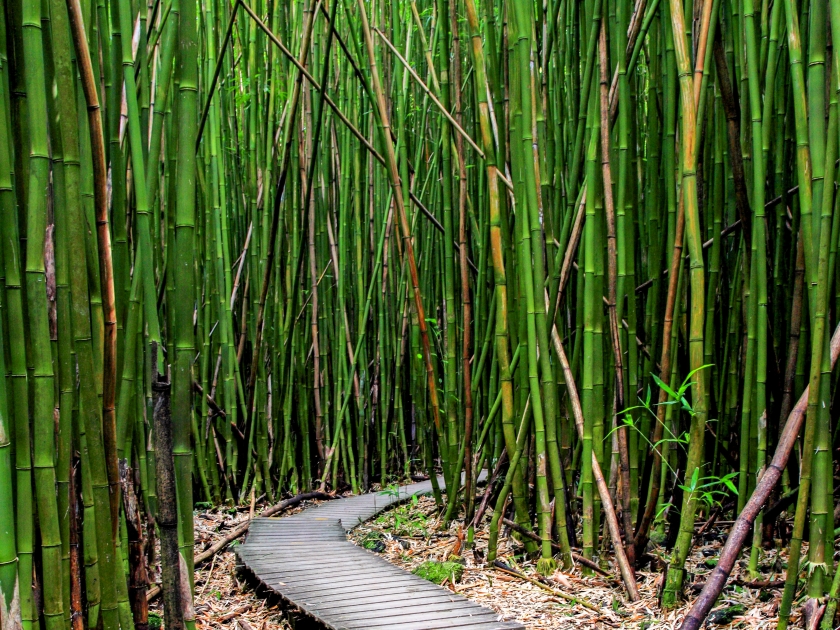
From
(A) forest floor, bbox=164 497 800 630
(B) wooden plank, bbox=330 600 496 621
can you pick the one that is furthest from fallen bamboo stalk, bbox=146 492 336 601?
(B) wooden plank, bbox=330 600 496 621

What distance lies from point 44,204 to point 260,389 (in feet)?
6.92

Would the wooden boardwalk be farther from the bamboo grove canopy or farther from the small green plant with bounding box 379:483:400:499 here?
the bamboo grove canopy

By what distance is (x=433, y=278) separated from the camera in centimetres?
329

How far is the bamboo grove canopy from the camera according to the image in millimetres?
888

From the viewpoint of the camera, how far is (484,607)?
1.49 meters

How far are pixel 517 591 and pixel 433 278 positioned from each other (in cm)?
181

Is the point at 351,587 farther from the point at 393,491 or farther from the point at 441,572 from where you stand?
the point at 393,491

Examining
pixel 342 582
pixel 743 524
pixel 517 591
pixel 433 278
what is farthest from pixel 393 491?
pixel 743 524

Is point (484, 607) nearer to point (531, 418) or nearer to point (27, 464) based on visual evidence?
point (531, 418)

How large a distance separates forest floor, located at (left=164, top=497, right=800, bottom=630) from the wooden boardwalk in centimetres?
6

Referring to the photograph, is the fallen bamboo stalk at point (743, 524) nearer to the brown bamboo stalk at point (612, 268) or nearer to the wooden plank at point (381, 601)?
the brown bamboo stalk at point (612, 268)

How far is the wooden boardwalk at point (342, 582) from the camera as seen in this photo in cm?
142

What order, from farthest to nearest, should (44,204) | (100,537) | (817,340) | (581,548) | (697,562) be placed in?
(581,548)
(697,562)
(817,340)
(100,537)
(44,204)

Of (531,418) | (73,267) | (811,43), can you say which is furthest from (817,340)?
(73,267)
